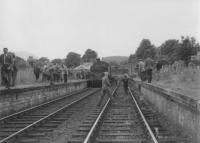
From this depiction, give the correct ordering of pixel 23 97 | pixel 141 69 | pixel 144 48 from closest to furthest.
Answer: pixel 23 97, pixel 141 69, pixel 144 48

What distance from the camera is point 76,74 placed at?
1781 inches

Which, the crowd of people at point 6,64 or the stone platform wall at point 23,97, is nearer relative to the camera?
the stone platform wall at point 23,97

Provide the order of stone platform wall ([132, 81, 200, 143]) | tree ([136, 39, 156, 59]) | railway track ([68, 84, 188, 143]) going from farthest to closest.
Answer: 1. tree ([136, 39, 156, 59])
2. railway track ([68, 84, 188, 143])
3. stone platform wall ([132, 81, 200, 143])

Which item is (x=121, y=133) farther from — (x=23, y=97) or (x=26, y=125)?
(x=23, y=97)

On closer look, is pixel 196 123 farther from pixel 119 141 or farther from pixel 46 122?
pixel 46 122

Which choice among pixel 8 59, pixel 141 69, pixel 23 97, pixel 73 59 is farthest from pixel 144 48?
pixel 23 97

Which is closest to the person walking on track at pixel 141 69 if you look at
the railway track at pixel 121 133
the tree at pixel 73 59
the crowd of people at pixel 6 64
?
the crowd of people at pixel 6 64

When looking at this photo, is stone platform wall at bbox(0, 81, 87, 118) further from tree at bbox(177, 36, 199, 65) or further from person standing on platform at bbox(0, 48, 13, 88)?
tree at bbox(177, 36, 199, 65)

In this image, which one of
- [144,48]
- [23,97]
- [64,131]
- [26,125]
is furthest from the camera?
[144,48]

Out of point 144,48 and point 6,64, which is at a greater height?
point 144,48

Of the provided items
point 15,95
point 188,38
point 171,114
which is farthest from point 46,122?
point 188,38

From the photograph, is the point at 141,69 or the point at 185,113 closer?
the point at 185,113

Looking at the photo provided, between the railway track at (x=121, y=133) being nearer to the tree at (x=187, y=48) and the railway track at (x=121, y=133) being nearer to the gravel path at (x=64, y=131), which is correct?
the gravel path at (x=64, y=131)

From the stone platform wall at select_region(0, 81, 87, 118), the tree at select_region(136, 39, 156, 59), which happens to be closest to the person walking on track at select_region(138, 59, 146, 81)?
the stone platform wall at select_region(0, 81, 87, 118)
